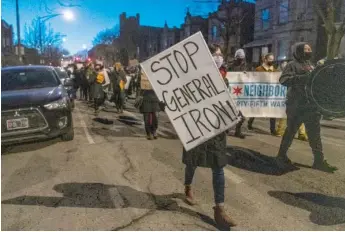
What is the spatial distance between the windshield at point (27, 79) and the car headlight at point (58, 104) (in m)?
0.85

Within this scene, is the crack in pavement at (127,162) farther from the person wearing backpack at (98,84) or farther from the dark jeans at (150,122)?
the person wearing backpack at (98,84)

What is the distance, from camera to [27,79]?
791 centimetres

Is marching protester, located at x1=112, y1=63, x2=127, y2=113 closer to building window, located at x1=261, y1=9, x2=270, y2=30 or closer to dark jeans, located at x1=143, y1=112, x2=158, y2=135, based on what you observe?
dark jeans, located at x1=143, y1=112, x2=158, y2=135

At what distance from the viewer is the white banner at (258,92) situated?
8.46 meters

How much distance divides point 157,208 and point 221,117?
1.20 metres

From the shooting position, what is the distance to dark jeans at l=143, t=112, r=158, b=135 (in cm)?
784

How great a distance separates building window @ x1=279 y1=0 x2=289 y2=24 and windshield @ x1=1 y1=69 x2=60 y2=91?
1734cm

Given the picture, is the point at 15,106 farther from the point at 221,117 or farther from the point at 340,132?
the point at 340,132

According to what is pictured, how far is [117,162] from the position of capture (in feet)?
20.0

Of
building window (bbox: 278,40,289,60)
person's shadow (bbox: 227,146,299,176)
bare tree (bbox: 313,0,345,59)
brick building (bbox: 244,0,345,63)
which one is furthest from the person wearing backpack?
building window (bbox: 278,40,289,60)

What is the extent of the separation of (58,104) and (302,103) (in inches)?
163

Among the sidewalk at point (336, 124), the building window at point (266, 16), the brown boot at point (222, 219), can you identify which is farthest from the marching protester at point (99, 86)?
the building window at point (266, 16)

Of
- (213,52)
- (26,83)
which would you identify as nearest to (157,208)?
(213,52)

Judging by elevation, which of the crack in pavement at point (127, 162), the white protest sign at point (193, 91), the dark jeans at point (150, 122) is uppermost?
the white protest sign at point (193, 91)
